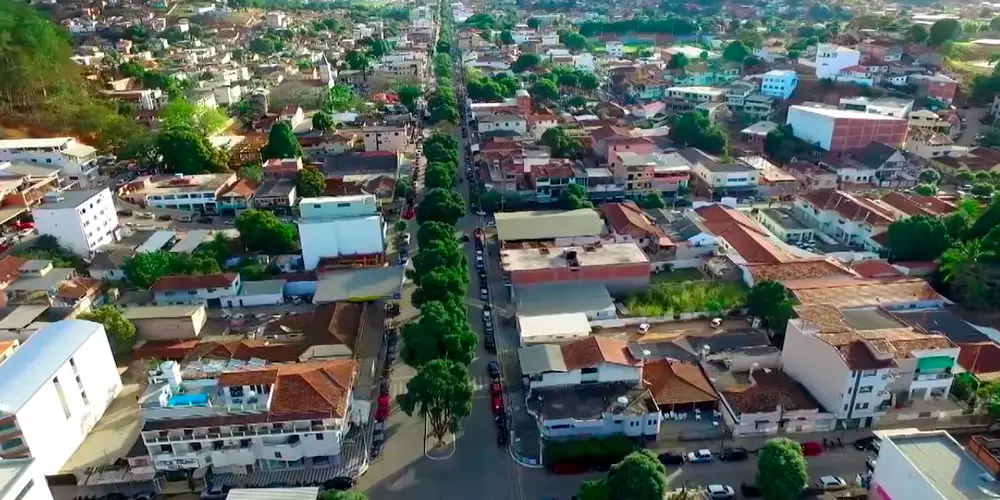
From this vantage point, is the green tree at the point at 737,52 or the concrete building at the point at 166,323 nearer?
the concrete building at the point at 166,323

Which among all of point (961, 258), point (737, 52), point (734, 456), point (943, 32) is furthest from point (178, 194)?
point (943, 32)

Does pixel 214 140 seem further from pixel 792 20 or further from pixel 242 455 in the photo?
pixel 792 20

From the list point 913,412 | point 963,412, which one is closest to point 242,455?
point 913,412

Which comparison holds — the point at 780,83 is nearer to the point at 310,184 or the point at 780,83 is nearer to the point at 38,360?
the point at 310,184

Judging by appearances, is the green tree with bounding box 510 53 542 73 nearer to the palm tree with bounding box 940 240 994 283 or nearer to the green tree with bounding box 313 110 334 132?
the green tree with bounding box 313 110 334 132

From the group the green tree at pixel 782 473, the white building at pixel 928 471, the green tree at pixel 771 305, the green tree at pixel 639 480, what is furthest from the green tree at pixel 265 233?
the white building at pixel 928 471

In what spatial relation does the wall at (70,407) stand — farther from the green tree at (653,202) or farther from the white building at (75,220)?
the green tree at (653,202)
